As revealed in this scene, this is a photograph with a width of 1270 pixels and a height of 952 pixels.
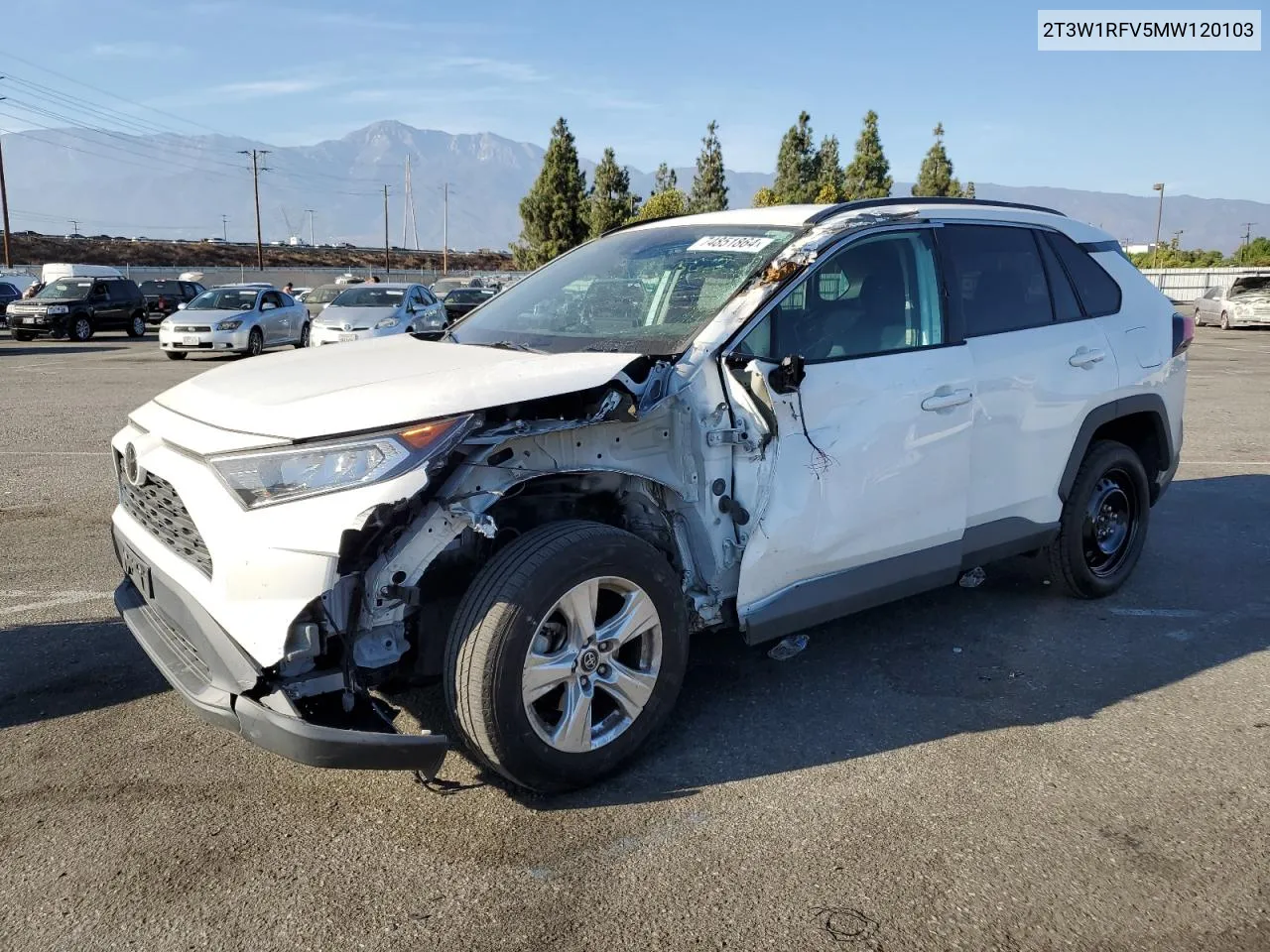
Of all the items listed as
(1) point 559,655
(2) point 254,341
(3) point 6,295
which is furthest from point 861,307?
(3) point 6,295

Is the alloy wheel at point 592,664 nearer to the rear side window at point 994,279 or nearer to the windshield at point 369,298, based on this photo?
the rear side window at point 994,279

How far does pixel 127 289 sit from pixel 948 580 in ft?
97.5

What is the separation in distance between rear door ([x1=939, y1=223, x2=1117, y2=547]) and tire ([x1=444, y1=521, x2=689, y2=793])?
65.2 inches

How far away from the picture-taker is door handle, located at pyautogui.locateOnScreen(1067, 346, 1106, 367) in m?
4.65

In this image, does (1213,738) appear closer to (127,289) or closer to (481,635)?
(481,635)

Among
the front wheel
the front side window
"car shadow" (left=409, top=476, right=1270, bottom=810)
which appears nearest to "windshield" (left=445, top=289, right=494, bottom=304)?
the front wheel

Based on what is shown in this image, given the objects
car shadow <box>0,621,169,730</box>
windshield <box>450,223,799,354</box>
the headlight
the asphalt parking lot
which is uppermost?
windshield <box>450,223,799,354</box>

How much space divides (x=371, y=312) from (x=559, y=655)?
16.9 m

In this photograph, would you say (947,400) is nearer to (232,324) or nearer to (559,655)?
(559,655)

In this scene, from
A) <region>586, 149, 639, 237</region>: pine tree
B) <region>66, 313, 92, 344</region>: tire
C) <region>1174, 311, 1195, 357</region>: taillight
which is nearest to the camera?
<region>1174, 311, 1195, 357</region>: taillight

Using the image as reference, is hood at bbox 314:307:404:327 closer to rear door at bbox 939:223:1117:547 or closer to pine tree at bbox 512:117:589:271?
rear door at bbox 939:223:1117:547

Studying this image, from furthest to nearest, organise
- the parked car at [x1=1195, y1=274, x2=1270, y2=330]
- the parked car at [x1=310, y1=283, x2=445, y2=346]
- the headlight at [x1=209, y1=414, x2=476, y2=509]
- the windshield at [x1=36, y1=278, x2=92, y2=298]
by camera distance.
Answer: the parked car at [x1=1195, y1=274, x2=1270, y2=330]
the windshield at [x1=36, y1=278, x2=92, y2=298]
the parked car at [x1=310, y1=283, x2=445, y2=346]
the headlight at [x1=209, y1=414, x2=476, y2=509]

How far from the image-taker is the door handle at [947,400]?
3.93 metres

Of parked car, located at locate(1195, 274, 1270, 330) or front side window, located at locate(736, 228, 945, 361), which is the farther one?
parked car, located at locate(1195, 274, 1270, 330)
